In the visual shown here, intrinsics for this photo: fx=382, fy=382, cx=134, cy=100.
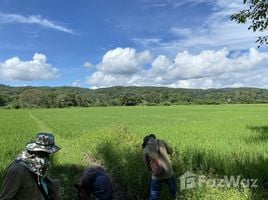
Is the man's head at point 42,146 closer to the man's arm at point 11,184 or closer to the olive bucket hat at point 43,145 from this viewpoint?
the olive bucket hat at point 43,145

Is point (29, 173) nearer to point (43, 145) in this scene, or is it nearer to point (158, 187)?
point (43, 145)

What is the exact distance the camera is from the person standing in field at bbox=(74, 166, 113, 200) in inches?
242

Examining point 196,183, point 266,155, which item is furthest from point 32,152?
point 266,155

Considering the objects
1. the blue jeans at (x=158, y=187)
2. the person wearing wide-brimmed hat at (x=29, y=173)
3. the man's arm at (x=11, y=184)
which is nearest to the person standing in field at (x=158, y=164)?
the blue jeans at (x=158, y=187)

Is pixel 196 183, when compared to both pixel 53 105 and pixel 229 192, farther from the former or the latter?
pixel 53 105

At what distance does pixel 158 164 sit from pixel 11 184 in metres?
3.57

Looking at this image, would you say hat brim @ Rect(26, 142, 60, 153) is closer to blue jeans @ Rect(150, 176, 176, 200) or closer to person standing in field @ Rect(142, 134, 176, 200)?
person standing in field @ Rect(142, 134, 176, 200)

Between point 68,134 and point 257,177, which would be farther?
point 68,134

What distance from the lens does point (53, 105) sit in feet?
354

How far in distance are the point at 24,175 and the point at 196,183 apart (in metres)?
4.31

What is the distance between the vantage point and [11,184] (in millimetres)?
3809

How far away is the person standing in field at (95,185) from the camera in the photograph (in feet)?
20.1

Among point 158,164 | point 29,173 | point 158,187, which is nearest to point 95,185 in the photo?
point 158,164

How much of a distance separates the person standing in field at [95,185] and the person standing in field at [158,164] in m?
1.06
